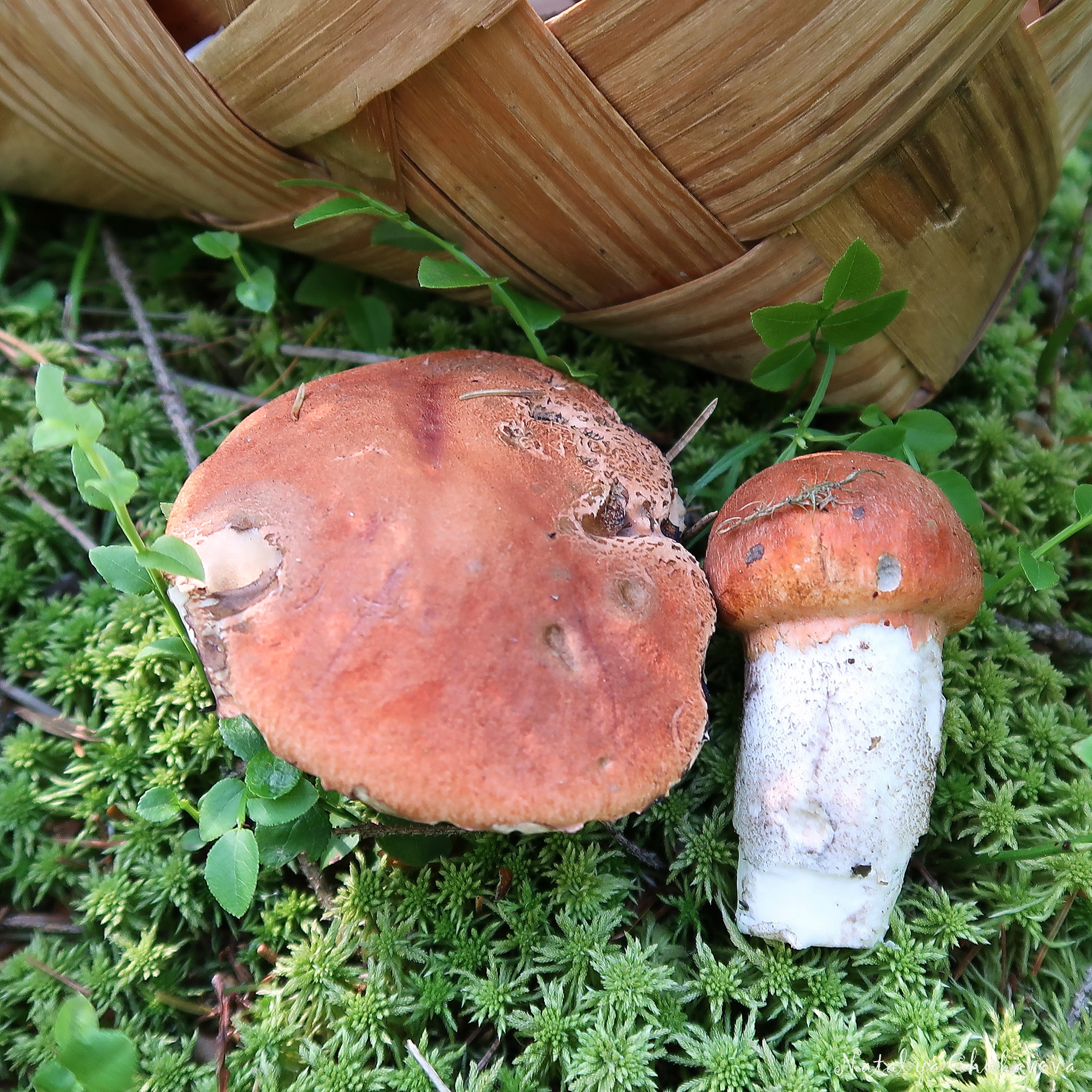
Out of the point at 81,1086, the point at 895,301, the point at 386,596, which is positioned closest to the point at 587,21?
the point at 895,301

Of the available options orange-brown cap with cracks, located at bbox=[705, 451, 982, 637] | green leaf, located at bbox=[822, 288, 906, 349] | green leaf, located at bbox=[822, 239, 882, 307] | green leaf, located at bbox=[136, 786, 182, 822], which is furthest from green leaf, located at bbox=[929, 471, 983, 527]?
green leaf, located at bbox=[136, 786, 182, 822]

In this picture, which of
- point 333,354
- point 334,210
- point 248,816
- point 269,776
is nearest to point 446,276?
point 334,210

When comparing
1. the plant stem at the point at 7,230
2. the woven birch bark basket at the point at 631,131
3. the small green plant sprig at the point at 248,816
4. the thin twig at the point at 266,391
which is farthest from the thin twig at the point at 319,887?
the plant stem at the point at 7,230

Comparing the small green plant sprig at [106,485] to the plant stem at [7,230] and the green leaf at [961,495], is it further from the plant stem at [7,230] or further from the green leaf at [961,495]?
the green leaf at [961,495]

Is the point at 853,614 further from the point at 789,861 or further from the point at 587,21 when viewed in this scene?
the point at 587,21

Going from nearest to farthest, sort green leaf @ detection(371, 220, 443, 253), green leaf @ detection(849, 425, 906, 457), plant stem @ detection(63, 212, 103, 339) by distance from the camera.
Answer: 1. green leaf @ detection(849, 425, 906, 457)
2. green leaf @ detection(371, 220, 443, 253)
3. plant stem @ detection(63, 212, 103, 339)

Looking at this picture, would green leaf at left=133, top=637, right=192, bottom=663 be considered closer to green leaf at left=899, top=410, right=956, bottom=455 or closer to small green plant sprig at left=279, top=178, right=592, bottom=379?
small green plant sprig at left=279, top=178, right=592, bottom=379

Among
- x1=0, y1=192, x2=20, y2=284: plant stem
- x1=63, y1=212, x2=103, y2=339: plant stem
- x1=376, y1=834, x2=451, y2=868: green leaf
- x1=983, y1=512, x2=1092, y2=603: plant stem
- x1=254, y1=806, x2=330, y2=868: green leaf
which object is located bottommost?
x1=983, y1=512, x2=1092, y2=603: plant stem

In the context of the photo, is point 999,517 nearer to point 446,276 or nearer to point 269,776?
point 446,276
